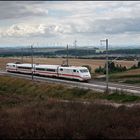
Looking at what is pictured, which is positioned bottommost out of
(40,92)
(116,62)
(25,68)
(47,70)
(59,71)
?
(40,92)

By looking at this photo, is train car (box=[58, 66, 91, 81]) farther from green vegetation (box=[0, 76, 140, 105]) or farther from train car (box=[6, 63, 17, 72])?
train car (box=[6, 63, 17, 72])

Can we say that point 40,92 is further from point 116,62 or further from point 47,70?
point 116,62

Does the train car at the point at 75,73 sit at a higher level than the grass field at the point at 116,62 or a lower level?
higher

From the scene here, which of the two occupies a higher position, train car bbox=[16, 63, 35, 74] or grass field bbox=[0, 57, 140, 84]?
train car bbox=[16, 63, 35, 74]

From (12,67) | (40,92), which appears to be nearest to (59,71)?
(40,92)

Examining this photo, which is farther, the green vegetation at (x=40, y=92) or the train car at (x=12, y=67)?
the train car at (x=12, y=67)

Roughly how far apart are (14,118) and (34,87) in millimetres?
33869

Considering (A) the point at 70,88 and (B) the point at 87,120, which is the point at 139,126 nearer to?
(B) the point at 87,120

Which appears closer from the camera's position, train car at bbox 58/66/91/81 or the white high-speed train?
train car at bbox 58/66/91/81

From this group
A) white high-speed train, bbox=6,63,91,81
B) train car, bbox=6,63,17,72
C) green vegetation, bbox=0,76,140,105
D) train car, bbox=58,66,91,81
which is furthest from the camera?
train car, bbox=6,63,17,72

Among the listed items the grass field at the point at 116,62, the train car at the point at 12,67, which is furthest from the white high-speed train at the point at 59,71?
the grass field at the point at 116,62

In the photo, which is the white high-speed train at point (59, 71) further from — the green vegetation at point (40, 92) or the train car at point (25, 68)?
the green vegetation at point (40, 92)

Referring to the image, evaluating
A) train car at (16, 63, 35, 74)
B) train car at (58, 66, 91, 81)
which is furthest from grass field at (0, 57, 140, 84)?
train car at (16, 63, 35, 74)

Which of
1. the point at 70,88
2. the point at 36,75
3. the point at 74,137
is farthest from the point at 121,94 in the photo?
the point at 36,75
